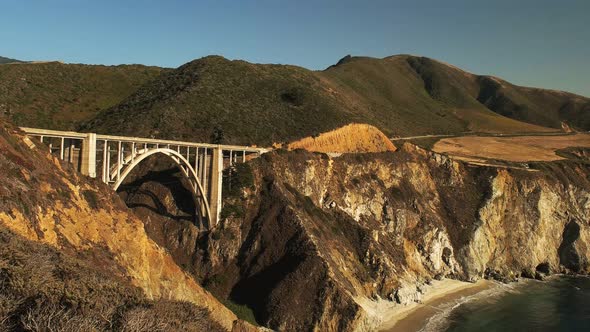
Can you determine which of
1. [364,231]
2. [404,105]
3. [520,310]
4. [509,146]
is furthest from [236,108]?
[404,105]

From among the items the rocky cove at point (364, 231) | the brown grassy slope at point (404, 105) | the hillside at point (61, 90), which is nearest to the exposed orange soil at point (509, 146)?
the rocky cove at point (364, 231)

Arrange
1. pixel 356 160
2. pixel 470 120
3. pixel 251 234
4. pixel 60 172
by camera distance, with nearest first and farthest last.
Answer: pixel 60 172
pixel 251 234
pixel 356 160
pixel 470 120

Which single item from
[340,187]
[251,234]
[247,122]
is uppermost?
[247,122]

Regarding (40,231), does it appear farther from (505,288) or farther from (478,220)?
(478,220)

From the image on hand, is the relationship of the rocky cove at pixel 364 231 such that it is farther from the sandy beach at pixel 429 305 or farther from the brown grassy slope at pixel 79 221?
the brown grassy slope at pixel 79 221

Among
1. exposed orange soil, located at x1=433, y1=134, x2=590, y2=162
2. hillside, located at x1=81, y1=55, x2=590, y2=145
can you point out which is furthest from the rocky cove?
hillside, located at x1=81, y1=55, x2=590, y2=145

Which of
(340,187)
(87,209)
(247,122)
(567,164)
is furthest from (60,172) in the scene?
(567,164)
